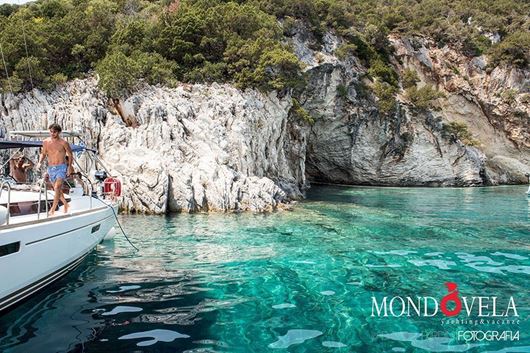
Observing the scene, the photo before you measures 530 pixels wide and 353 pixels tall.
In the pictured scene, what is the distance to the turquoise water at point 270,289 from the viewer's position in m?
5.73

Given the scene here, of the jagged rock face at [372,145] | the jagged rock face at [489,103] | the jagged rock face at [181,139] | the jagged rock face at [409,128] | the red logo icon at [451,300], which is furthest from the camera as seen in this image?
the jagged rock face at [489,103]

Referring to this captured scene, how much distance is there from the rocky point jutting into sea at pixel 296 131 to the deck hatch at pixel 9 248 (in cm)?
1181

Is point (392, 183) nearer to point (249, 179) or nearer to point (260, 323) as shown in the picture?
point (249, 179)

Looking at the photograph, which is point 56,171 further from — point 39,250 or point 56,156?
point 39,250

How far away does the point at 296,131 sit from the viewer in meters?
30.2

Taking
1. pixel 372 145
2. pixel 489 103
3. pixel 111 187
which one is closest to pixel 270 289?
pixel 111 187

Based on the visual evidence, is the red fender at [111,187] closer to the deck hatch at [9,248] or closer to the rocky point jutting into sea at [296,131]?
the rocky point jutting into sea at [296,131]

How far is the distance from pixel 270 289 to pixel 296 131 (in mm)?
22898

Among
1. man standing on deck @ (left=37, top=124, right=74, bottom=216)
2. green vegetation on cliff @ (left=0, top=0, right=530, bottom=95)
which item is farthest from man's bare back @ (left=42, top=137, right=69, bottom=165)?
green vegetation on cliff @ (left=0, top=0, right=530, bottom=95)

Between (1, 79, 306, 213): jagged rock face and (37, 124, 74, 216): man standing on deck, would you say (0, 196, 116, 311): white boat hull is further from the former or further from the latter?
(1, 79, 306, 213): jagged rock face

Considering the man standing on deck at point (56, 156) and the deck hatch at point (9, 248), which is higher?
the man standing on deck at point (56, 156)

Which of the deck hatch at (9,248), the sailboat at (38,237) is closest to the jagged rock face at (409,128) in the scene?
the sailboat at (38,237)

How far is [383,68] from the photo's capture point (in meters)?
40.5

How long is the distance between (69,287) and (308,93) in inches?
1114
